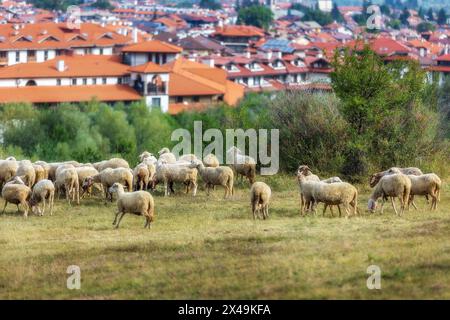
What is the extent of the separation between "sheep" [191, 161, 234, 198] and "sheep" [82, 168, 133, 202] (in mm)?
1966

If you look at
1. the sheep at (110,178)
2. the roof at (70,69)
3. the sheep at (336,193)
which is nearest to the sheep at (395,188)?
the sheep at (336,193)

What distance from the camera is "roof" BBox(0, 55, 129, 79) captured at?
88.8 meters

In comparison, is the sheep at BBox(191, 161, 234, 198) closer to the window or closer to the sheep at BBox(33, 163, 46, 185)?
the sheep at BBox(33, 163, 46, 185)

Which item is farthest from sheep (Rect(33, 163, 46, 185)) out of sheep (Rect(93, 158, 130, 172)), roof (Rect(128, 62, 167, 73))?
roof (Rect(128, 62, 167, 73))

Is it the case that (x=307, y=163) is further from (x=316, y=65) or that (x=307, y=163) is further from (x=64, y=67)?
(x=316, y=65)

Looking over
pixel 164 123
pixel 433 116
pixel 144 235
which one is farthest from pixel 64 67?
pixel 144 235

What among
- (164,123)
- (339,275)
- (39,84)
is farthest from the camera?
(39,84)

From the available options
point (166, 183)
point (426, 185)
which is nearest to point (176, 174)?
point (166, 183)

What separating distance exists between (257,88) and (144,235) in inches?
3435

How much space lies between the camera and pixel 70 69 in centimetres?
9162

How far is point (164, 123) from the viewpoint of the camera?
72.8 meters

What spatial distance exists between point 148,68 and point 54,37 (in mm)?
27145

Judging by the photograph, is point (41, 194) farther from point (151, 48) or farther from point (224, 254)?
point (151, 48)

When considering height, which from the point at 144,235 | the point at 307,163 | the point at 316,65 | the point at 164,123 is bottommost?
the point at 316,65
